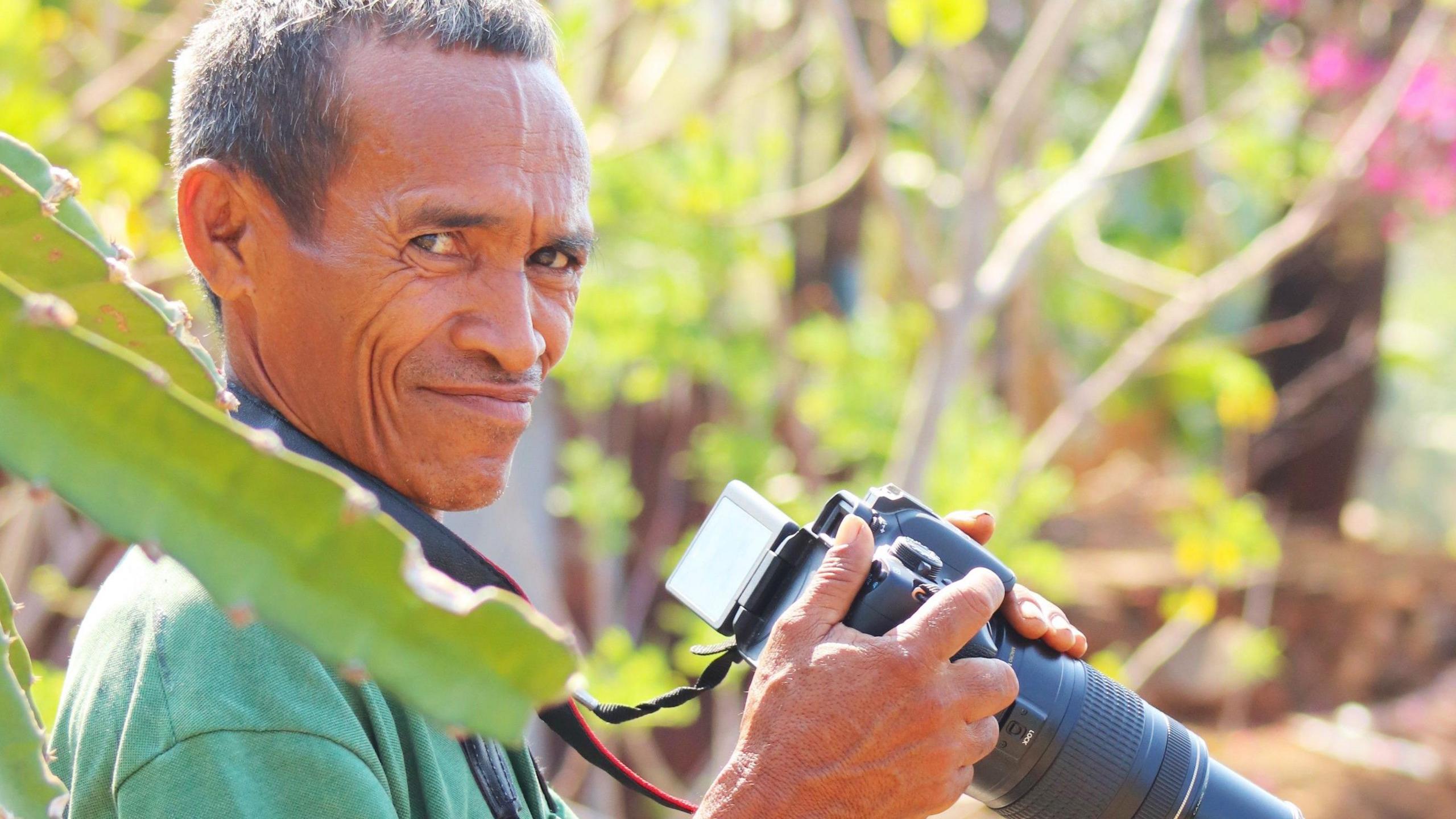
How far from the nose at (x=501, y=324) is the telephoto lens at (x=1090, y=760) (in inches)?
21.9

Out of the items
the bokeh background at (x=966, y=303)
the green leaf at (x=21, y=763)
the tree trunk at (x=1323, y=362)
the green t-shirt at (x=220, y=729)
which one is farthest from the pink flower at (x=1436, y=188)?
the green leaf at (x=21, y=763)

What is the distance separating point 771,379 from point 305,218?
2.90 m

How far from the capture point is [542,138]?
1317 mm

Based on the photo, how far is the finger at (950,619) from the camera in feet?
3.81

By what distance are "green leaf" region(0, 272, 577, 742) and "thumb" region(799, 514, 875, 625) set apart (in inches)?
21.3

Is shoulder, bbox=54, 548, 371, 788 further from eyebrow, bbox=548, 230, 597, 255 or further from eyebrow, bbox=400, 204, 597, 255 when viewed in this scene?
eyebrow, bbox=548, 230, 597, 255

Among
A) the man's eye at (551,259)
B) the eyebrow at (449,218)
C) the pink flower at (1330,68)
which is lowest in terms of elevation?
the eyebrow at (449,218)

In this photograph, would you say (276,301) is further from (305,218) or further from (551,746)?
(551,746)

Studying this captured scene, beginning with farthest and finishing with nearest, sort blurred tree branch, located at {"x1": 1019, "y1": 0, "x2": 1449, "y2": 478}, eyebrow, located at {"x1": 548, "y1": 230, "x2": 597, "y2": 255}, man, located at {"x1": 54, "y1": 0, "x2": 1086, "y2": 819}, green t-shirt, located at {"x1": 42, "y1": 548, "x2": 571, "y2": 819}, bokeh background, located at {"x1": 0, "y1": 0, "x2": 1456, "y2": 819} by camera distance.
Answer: blurred tree branch, located at {"x1": 1019, "y1": 0, "x2": 1449, "y2": 478}
bokeh background, located at {"x1": 0, "y1": 0, "x2": 1456, "y2": 819}
eyebrow, located at {"x1": 548, "y1": 230, "x2": 597, "y2": 255}
man, located at {"x1": 54, "y1": 0, "x2": 1086, "y2": 819}
green t-shirt, located at {"x1": 42, "y1": 548, "x2": 571, "y2": 819}

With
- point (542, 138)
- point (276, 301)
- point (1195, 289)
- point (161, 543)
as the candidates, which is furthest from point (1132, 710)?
point (1195, 289)

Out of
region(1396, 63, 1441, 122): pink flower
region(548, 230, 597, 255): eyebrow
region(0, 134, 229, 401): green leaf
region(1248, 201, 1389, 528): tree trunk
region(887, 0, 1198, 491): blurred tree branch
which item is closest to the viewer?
region(0, 134, 229, 401): green leaf

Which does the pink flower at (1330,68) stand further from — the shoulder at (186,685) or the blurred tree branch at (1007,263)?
the shoulder at (186,685)

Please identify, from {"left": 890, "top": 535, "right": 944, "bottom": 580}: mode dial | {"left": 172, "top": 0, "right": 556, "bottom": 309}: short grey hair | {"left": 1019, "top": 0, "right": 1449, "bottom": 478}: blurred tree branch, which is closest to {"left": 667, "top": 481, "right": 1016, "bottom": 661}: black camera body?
{"left": 890, "top": 535, "right": 944, "bottom": 580}: mode dial

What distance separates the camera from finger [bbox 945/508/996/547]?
1.55 metres
